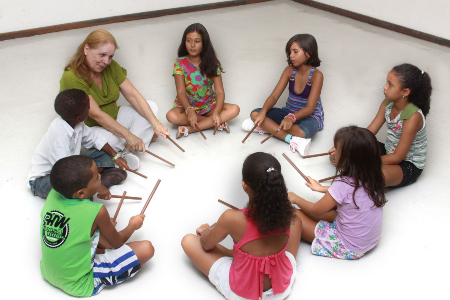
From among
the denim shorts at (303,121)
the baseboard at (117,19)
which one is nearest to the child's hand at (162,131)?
the denim shorts at (303,121)

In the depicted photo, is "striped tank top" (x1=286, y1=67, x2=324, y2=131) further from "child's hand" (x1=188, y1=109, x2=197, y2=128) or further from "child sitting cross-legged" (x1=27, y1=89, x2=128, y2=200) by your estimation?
"child sitting cross-legged" (x1=27, y1=89, x2=128, y2=200)

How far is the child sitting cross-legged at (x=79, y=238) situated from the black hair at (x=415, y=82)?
66.3 inches

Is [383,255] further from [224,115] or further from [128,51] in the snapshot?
[128,51]

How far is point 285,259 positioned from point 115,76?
173 centimetres

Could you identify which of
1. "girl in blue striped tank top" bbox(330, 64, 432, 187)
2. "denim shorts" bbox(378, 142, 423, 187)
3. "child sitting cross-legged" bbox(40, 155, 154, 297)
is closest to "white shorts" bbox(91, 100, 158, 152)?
"child sitting cross-legged" bbox(40, 155, 154, 297)

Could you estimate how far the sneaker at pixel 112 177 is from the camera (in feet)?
8.40

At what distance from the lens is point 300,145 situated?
9.68ft

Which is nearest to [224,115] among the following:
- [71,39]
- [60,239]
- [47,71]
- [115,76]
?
[115,76]

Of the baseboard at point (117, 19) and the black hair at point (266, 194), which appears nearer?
the black hair at point (266, 194)

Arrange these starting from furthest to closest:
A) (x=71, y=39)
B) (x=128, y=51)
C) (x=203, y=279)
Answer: (x=71, y=39) < (x=128, y=51) < (x=203, y=279)

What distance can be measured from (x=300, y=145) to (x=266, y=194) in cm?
134

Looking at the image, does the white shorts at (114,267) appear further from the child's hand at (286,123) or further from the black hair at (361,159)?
the child's hand at (286,123)

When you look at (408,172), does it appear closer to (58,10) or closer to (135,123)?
(135,123)

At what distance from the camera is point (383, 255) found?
2139 mm
